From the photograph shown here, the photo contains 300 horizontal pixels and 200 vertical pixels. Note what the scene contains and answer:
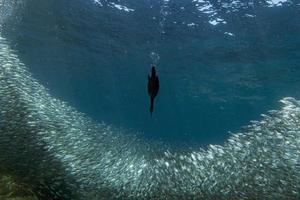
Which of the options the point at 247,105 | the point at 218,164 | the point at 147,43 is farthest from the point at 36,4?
the point at 247,105

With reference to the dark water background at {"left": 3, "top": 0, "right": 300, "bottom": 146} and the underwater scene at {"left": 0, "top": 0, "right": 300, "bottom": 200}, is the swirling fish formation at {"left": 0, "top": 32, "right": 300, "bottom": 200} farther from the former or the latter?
the dark water background at {"left": 3, "top": 0, "right": 300, "bottom": 146}

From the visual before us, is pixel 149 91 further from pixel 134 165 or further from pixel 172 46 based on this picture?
pixel 172 46

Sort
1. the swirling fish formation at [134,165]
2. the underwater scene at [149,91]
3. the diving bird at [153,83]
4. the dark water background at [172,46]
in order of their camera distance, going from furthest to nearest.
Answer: the dark water background at [172,46] → the underwater scene at [149,91] → the swirling fish formation at [134,165] → the diving bird at [153,83]

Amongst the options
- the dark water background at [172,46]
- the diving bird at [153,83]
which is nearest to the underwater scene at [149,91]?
the diving bird at [153,83]

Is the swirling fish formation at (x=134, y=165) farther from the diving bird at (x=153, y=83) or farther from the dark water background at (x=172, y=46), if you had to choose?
the dark water background at (x=172, y=46)

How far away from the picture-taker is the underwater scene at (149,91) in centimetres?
1014

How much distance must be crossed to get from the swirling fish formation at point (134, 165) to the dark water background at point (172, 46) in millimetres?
8428

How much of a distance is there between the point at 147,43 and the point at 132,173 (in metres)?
22.0

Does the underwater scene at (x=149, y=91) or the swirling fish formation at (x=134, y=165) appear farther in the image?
the underwater scene at (x=149, y=91)

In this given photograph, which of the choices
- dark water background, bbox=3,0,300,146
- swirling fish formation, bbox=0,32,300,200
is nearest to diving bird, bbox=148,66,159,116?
swirling fish formation, bbox=0,32,300,200

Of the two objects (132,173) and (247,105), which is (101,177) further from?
(247,105)

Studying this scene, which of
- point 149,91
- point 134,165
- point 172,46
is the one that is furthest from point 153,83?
point 172,46

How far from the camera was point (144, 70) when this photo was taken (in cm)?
4353

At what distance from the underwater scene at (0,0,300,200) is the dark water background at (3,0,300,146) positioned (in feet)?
0.41
